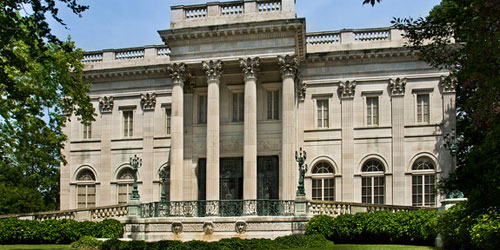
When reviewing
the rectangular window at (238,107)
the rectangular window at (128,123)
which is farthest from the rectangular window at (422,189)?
the rectangular window at (128,123)

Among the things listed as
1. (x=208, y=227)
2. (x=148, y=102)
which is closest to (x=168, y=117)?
(x=148, y=102)

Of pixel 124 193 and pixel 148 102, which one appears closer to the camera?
pixel 124 193

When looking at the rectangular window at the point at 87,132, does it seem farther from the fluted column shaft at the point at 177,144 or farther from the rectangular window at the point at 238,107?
the rectangular window at the point at 238,107

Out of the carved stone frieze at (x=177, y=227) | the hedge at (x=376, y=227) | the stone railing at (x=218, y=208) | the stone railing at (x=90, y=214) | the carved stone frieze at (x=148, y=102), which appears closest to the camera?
the hedge at (x=376, y=227)

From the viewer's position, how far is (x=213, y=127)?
33.2 meters

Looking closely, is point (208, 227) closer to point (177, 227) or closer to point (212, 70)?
point (177, 227)

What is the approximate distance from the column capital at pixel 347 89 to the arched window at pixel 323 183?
14.2 ft

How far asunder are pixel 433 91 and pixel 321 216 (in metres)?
12.6

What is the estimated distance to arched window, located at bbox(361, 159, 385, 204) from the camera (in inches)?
1368

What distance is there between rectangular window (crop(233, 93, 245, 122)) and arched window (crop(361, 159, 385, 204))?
7988 millimetres

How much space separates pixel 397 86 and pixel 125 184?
728 inches

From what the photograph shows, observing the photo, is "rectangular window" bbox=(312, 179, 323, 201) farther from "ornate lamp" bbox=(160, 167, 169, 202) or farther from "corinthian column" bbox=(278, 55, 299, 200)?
"ornate lamp" bbox=(160, 167, 169, 202)

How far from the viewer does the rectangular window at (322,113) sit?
36094 millimetres

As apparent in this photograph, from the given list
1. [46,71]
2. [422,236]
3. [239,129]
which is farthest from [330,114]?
[46,71]
